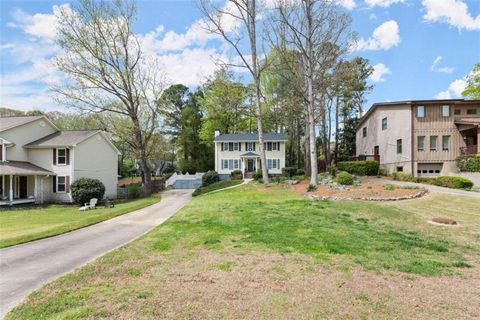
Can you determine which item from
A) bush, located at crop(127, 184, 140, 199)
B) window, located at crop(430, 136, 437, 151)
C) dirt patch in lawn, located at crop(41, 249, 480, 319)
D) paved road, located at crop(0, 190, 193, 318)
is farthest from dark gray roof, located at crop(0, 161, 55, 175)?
window, located at crop(430, 136, 437, 151)

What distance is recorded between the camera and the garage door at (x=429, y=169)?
25719 millimetres

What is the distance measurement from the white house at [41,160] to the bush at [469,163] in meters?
31.2

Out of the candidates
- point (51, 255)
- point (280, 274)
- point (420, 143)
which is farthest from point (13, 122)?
point (420, 143)

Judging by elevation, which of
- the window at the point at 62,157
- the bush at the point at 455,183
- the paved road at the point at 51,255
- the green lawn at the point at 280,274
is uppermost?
the window at the point at 62,157

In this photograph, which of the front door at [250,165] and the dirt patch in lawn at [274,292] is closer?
the dirt patch in lawn at [274,292]

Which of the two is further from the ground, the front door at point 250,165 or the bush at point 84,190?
the front door at point 250,165

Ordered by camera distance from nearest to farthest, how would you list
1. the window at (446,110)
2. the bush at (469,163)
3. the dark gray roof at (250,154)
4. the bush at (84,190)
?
the bush at (469,163), the bush at (84,190), the window at (446,110), the dark gray roof at (250,154)

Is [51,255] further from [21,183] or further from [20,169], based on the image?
[21,183]

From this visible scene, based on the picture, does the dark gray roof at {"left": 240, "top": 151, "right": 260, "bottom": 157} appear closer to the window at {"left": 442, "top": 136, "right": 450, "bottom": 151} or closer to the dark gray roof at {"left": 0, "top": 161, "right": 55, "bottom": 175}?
the window at {"left": 442, "top": 136, "right": 450, "bottom": 151}

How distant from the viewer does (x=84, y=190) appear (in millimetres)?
23719

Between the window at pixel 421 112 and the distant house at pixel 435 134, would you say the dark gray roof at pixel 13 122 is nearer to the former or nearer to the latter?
the distant house at pixel 435 134

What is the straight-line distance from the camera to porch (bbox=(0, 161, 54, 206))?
22634mm

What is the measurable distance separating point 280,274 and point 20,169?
82.2ft

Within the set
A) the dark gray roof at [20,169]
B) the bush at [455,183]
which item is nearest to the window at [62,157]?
the dark gray roof at [20,169]
